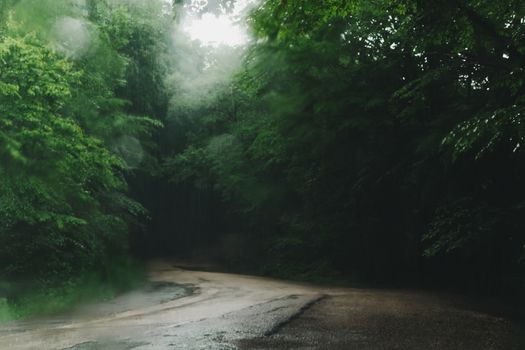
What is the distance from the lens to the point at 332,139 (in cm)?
1748

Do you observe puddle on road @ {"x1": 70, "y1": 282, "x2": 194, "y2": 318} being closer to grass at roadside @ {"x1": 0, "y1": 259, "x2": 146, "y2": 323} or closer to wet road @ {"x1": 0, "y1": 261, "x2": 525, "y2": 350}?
grass at roadside @ {"x1": 0, "y1": 259, "x2": 146, "y2": 323}

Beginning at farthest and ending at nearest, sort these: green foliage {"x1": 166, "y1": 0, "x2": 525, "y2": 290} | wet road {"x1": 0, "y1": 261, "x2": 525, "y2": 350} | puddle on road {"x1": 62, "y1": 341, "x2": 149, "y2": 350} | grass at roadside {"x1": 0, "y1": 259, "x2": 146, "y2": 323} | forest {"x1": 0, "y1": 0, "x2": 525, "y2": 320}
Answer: grass at roadside {"x1": 0, "y1": 259, "x2": 146, "y2": 323} < forest {"x1": 0, "y1": 0, "x2": 525, "y2": 320} < green foliage {"x1": 166, "y1": 0, "x2": 525, "y2": 290} < wet road {"x1": 0, "y1": 261, "x2": 525, "y2": 350} < puddle on road {"x1": 62, "y1": 341, "x2": 149, "y2": 350}

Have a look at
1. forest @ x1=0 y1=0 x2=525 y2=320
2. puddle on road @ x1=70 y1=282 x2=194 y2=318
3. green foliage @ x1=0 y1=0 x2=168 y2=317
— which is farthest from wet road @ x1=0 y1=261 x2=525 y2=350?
green foliage @ x1=0 y1=0 x2=168 y2=317

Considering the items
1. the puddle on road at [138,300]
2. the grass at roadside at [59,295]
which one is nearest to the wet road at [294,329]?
the puddle on road at [138,300]

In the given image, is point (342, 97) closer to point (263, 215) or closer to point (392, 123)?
point (392, 123)

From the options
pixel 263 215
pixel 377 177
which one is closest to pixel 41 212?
pixel 377 177

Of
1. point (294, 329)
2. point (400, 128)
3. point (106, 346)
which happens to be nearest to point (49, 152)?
point (106, 346)

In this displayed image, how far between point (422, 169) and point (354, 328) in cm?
849

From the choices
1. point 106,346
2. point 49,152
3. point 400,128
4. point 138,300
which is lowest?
point 106,346

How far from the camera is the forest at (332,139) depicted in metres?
9.43

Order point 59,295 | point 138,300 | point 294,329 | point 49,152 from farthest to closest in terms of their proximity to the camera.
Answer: point 138,300
point 59,295
point 49,152
point 294,329

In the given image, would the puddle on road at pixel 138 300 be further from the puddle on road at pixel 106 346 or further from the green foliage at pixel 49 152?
the puddle on road at pixel 106 346

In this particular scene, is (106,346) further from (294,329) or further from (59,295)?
(59,295)

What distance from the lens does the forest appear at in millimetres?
9430
